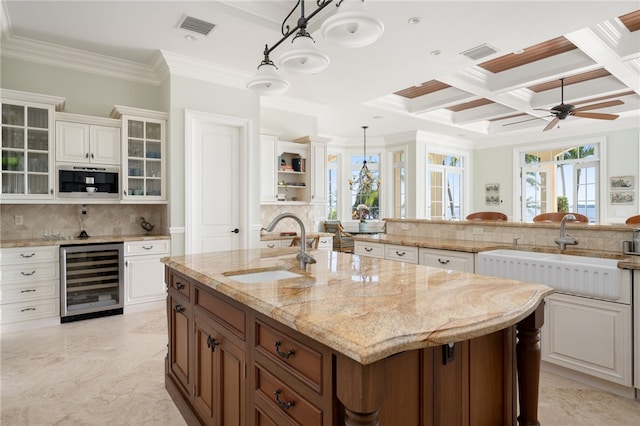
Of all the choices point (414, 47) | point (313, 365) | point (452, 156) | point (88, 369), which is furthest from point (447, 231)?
point (452, 156)

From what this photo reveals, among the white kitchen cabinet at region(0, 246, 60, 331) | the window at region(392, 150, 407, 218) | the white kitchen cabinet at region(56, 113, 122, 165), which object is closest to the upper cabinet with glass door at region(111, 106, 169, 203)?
the white kitchen cabinet at region(56, 113, 122, 165)

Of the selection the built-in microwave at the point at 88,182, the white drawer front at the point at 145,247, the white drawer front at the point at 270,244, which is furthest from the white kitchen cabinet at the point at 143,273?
the white drawer front at the point at 270,244

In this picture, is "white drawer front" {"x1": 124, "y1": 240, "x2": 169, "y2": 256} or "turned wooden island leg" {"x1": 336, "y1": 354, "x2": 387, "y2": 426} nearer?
"turned wooden island leg" {"x1": 336, "y1": 354, "x2": 387, "y2": 426}

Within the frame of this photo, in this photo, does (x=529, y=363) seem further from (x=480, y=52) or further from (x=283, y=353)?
(x=480, y=52)

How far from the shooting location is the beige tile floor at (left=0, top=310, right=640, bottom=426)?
7.02ft

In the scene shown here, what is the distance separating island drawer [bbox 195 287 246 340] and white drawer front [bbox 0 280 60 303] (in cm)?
281

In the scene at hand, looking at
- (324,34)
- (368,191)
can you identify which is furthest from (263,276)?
(368,191)

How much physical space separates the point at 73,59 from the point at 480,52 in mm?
4722

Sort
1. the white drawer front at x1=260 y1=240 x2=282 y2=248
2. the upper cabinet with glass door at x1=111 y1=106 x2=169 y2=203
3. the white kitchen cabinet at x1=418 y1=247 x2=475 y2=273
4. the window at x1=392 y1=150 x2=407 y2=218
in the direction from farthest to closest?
the window at x1=392 y1=150 x2=407 y2=218, the white drawer front at x1=260 y1=240 x2=282 y2=248, the upper cabinet with glass door at x1=111 y1=106 x2=169 y2=203, the white kitchen cabinet at x1=418 y1=247 x2=475 y2=273

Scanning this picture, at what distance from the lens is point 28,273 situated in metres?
3.58

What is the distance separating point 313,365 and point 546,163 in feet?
29.1

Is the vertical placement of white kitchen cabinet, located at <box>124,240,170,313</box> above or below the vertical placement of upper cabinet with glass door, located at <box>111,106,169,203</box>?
below

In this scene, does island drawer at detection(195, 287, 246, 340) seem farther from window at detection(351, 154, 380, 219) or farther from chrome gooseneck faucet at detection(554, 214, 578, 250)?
window at detection(351, 154, 380, 219)

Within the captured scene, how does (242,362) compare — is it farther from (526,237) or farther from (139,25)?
(139,25)
